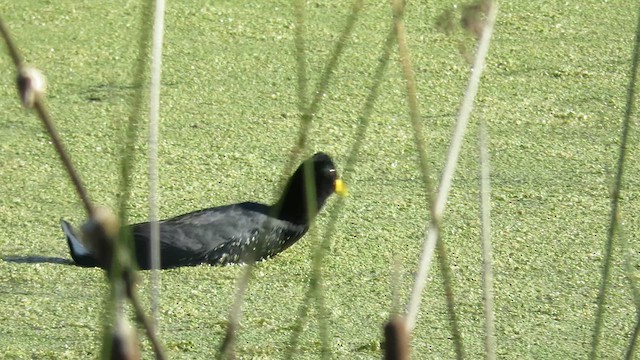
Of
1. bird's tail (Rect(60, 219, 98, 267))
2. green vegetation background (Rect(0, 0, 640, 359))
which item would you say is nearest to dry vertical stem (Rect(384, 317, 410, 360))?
green vegetation background (Rect(0, 0, 640, 359))

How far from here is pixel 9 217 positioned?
218 cm

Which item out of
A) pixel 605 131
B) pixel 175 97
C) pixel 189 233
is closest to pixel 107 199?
pixel 189 233

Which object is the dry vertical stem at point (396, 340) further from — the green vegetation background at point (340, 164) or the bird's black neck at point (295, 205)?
the bird's black neck at point (295, 205)

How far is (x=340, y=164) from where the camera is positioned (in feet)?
8.04

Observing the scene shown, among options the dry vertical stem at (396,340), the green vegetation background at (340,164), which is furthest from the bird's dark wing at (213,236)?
the dry vertical stem at (396,340)

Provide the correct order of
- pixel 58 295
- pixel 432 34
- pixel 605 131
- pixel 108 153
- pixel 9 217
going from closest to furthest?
pixel 58 295, pixel 9 217, pixel 108 153, pixel 605 131, pixel 432 34

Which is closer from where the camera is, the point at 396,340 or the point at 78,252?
the point at 396,340

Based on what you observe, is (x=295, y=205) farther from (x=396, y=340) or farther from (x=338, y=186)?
(x=396, y=340)

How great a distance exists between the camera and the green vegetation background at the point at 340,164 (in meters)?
1.84

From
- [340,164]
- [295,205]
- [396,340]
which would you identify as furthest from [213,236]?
[396,340]

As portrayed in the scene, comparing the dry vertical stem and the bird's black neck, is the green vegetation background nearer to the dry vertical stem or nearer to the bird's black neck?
the bird's black neck

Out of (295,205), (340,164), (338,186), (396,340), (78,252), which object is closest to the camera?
(396,340)

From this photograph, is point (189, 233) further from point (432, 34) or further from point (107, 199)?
point (432, 34)

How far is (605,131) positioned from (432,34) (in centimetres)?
59
